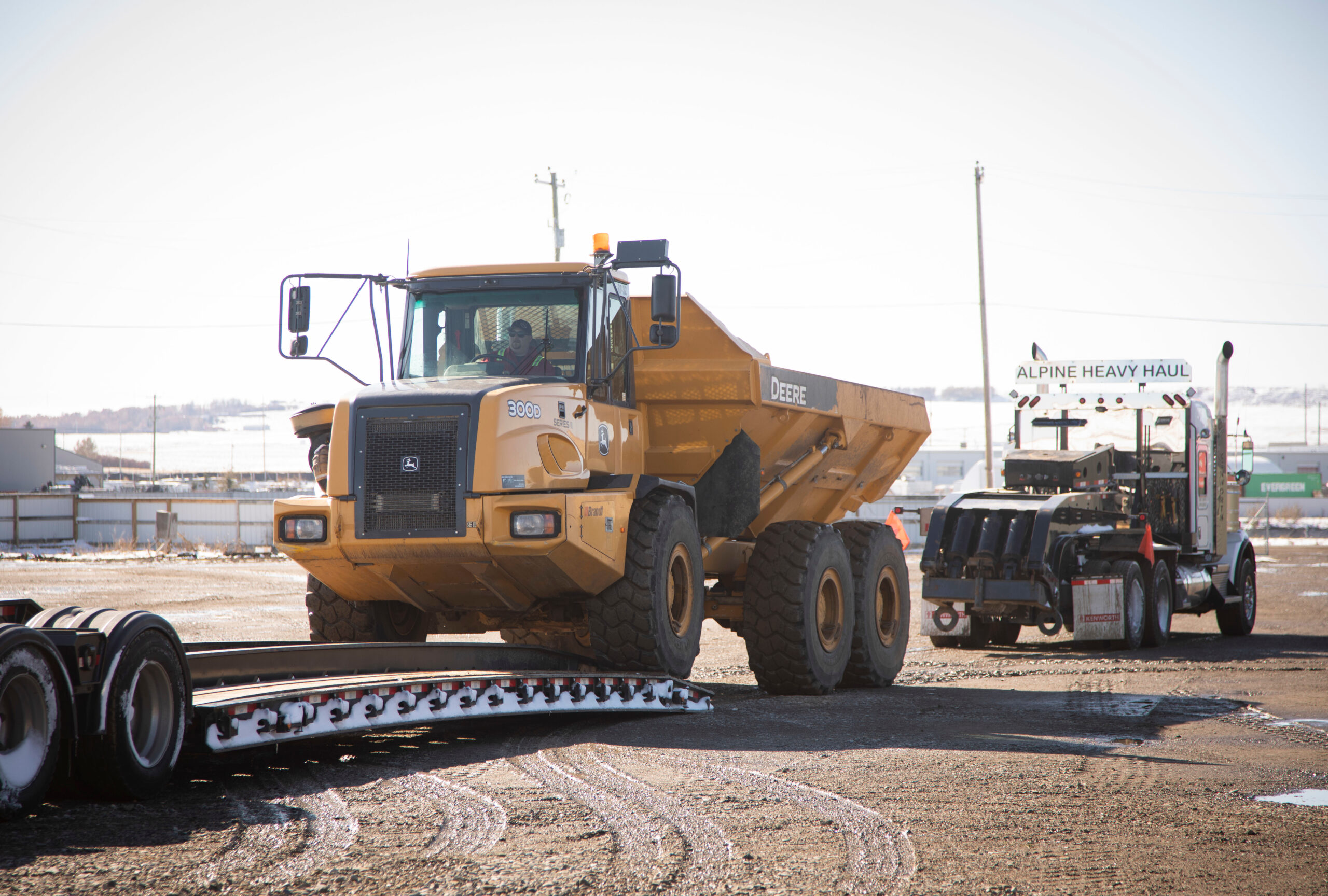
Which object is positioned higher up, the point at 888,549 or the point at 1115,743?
the point at 888,549

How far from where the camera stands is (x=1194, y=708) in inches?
421

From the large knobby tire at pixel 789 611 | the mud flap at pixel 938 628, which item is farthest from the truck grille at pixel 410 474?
the mud flap at pixel 938 628

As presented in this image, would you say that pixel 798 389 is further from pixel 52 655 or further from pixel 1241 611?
pixel 1241 611

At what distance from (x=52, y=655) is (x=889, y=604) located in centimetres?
933

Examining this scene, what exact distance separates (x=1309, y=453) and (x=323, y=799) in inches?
4188

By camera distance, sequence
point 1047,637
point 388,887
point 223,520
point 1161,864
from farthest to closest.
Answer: point 223,520 → point 1047,637 → point 1161,864 → point 388,887

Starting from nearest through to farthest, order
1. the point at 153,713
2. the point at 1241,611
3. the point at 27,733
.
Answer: the point at 27,733, the point at 153,713, the point at 1241,611

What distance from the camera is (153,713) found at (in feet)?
20.6

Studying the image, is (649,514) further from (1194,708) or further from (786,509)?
(1194,708)

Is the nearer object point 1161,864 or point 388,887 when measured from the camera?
point 388,887

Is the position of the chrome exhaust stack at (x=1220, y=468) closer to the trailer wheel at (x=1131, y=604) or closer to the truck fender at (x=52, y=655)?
the trailer wheel at (x=1131, y=604)

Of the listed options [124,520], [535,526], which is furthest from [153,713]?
[124,520]

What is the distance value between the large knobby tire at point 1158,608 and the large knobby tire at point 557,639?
8.41 meters

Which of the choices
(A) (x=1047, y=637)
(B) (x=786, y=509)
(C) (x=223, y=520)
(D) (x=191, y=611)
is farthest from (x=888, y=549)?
(C) (x=223, y=520)
